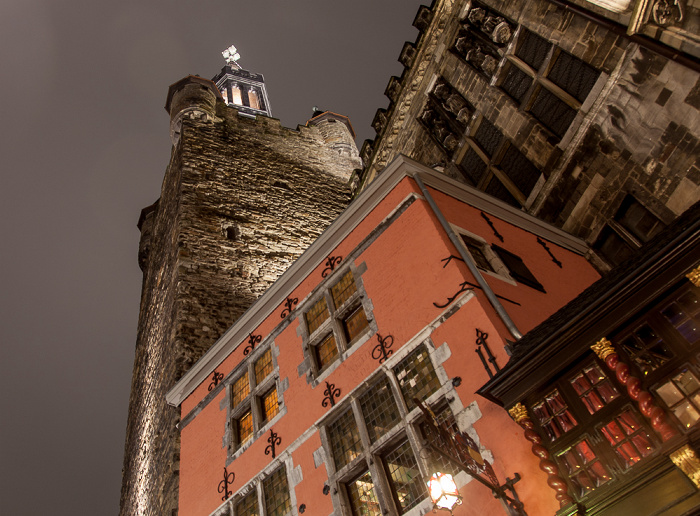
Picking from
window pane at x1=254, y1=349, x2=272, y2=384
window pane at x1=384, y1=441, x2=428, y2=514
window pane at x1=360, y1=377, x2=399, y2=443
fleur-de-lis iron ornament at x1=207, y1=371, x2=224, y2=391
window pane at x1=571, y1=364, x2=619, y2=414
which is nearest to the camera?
window pane at x1=571, y1=364, x2=619, y2=414

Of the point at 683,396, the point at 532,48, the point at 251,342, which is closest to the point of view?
the point at 683,396

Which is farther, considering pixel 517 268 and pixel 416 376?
pixel 517 268

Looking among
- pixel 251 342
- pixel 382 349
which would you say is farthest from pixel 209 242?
pixel 382 349

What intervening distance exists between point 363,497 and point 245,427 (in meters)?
2.23

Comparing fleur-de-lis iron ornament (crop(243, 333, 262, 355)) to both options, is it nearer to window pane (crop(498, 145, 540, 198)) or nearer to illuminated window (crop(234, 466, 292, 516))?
illuminated window (crop(234, 466, 292, 516))

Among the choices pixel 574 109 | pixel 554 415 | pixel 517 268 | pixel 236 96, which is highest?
pixel 236 96

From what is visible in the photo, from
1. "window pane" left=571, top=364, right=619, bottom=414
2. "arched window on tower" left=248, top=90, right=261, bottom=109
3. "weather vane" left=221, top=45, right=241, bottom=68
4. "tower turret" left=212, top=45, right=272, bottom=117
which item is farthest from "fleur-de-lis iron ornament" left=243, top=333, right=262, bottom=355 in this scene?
"weather vane" left=221, top=45, right=241, bottom=68

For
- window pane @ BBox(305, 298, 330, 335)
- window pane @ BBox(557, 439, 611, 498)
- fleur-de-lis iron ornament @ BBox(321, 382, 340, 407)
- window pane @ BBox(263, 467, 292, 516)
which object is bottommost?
window pane @ BBox(557, 439, 611, 498)

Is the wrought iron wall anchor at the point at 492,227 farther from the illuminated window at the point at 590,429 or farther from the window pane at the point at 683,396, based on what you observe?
the window pane at the point at 683,396

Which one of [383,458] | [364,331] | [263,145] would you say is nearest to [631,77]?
[364,331]

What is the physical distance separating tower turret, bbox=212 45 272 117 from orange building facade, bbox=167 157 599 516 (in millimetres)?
38881

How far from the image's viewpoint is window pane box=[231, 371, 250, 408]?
7032mm

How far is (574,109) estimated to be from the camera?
342 inches

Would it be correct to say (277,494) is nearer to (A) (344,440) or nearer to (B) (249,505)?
(B) (249,505)
